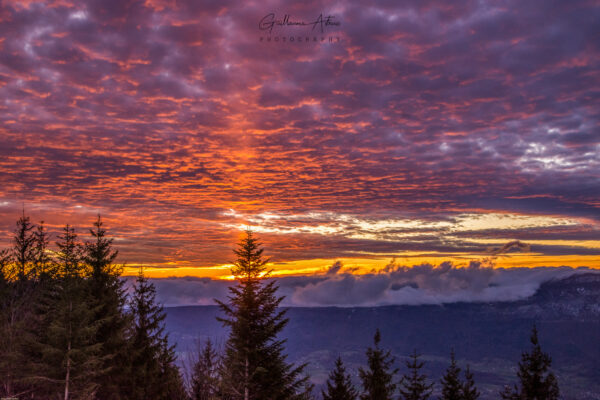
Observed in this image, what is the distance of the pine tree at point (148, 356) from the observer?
3092cm

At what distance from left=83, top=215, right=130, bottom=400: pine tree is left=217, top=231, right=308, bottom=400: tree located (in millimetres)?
8609

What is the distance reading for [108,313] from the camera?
2994 cm

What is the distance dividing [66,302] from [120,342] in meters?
4.85

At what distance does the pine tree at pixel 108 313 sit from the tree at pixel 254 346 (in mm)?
8609

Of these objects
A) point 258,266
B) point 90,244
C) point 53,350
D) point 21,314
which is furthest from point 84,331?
point 21,314

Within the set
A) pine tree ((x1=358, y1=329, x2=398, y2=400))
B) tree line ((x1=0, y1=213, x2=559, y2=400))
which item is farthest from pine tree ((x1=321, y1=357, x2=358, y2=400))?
tree line ((x1=0, y1=213, x2=559, y2=400))

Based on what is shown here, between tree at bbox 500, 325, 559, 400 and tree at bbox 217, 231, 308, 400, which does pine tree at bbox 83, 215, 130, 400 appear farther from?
tree at bbox 500, 325, 559, 400

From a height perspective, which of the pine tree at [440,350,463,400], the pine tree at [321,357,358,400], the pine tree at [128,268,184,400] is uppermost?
the pine tree at [128,268,184,400]

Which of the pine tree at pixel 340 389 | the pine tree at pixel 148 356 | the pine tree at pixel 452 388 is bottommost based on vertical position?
the pine tree at pixel 452 388

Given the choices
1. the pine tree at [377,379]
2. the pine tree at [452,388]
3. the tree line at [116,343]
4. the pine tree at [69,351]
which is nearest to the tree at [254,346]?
the tree line at [116,343]

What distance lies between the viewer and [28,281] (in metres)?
43.7

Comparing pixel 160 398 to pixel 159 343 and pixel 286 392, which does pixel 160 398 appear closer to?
pixel 159 343

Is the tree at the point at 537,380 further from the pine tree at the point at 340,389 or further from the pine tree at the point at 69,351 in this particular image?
the pine tree at the point at 69,351

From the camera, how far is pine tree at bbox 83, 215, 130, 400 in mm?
29391
